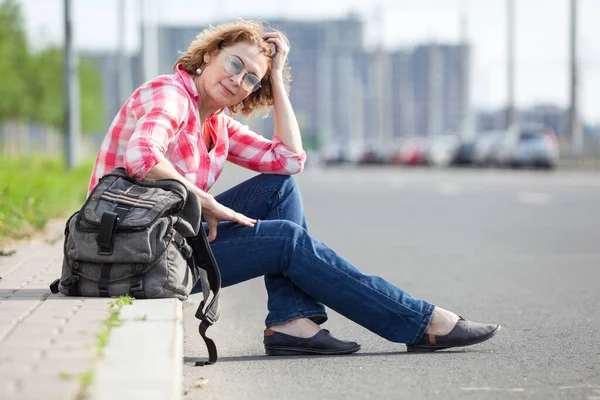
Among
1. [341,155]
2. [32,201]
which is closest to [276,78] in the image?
[32,201]

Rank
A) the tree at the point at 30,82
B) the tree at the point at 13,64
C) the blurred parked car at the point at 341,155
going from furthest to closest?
the blurred parked car at the point at 341,155 → the tree at the point at 30,82 → the tree at the point at 13,64

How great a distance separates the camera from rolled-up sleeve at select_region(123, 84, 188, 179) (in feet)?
16.9

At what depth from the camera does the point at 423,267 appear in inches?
396

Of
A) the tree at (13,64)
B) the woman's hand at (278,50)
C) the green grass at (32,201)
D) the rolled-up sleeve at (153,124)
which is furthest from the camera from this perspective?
the tree at (13,64)

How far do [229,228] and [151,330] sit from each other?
1.21 metres

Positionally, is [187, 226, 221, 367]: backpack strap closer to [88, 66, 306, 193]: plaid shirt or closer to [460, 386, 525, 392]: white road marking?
[88, 66, 306, 193]: plaid shirt

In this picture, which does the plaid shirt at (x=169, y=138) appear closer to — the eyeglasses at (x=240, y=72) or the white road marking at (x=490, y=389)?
the eyeglasses at (x=240, y=72)

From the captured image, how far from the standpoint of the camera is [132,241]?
4.94 meters

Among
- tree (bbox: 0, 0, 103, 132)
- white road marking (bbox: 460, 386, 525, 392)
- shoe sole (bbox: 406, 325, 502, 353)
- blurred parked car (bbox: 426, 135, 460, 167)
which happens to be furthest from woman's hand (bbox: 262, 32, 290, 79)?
blurred parked car (bbox: 426, 135, 460, 167)

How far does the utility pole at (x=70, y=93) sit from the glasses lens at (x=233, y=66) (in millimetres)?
15201

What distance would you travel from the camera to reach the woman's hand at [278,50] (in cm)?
580

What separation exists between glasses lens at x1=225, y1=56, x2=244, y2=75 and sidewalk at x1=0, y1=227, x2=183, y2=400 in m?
1.11

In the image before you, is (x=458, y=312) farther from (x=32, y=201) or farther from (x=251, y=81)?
(x=32, y=201)

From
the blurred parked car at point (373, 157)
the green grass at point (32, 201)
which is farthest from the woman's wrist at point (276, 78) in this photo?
the blurred parked car at point (373, 157)
